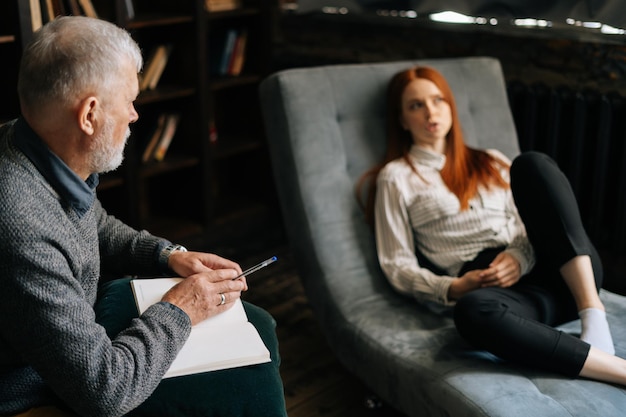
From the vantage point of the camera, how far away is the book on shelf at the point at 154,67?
3.08m

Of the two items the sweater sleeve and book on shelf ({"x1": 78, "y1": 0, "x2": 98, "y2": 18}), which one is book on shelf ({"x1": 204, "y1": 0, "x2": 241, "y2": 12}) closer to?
book on shelf ({"x1": 78, "y1": 0, "x2": 98, "y2": 18})

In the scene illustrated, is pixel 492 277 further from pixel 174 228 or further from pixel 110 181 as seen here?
pixel 174 228

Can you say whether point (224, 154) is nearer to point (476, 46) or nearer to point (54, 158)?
point (476, 46)

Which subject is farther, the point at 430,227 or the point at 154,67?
the point at 154,67

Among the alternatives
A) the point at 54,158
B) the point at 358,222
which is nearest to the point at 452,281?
the point at 358,222

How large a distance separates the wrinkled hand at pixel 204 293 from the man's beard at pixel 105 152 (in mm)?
235

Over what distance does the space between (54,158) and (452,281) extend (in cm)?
114

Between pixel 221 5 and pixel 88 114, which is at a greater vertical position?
pixel 88 114

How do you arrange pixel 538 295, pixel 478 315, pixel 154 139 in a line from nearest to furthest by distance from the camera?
pixel 478 315 < pixel 538 295 < pixel 154 139

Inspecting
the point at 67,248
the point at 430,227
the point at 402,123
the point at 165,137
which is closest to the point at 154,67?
the point at 165,137

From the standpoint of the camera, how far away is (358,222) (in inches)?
89.0

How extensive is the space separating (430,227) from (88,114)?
1176 millimetres

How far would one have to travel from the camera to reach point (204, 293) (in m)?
1.37

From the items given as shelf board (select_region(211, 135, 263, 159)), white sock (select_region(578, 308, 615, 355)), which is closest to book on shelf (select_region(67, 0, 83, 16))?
shelf board (select_region(211, 135, 263, 159))
